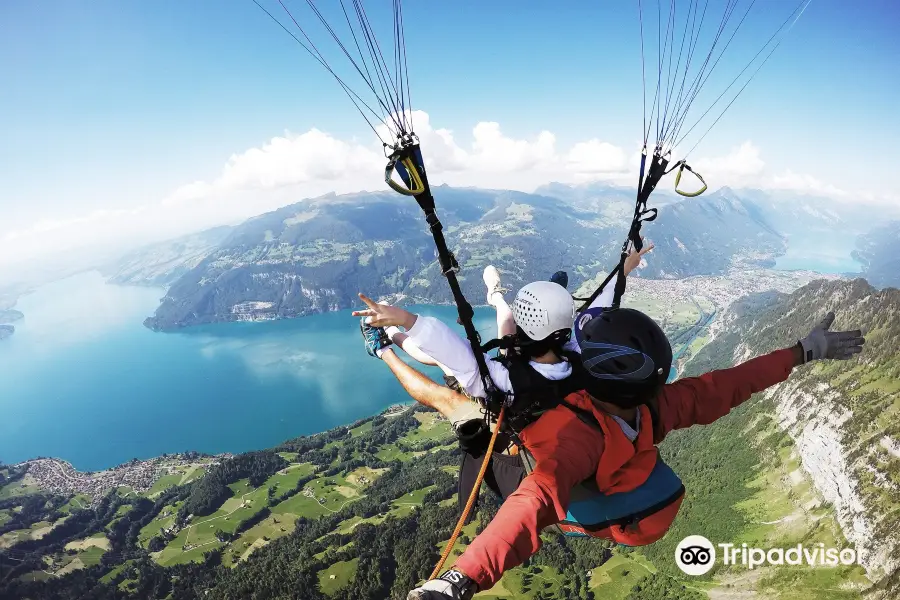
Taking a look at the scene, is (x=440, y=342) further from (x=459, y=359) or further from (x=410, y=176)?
(x=410, y=176)

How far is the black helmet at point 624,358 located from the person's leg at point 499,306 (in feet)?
2.93

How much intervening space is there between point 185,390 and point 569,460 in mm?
86943

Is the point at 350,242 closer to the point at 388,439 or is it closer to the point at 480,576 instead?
the point at 388,439

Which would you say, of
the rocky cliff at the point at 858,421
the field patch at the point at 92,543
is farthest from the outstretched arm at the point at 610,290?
the field patch at the point at 92,543

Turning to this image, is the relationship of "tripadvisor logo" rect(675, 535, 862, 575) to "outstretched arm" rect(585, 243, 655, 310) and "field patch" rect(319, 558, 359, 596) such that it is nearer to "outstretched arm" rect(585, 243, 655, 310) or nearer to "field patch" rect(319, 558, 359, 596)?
"field patch" rect(319, 558, 359, 596)

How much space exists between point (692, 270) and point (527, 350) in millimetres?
182531

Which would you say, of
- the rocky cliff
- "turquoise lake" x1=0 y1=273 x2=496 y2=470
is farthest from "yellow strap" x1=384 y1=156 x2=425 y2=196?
"turquoise lake" x1=0 y1=273 x2=496 y2=470

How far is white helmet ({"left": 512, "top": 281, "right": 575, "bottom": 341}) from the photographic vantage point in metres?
2.80

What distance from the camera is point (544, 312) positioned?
2799mm

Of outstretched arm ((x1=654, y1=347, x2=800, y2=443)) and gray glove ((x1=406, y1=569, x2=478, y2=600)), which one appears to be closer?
gray glove ((x1=406, y1=569, x2=478, y2=600))

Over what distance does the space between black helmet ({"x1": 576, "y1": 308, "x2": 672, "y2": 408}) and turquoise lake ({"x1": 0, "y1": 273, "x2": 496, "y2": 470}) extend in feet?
216

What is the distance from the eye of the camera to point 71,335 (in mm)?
122750

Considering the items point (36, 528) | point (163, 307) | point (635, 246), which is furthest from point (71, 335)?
point (635, 246)

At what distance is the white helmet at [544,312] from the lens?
280 centimetres
